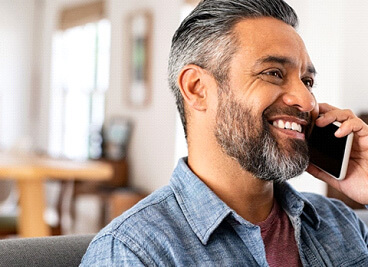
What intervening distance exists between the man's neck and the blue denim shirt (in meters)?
0.05

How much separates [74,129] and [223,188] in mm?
6531

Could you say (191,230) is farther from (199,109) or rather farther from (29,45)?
(29,45)

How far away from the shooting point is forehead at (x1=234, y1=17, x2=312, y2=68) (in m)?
1.24

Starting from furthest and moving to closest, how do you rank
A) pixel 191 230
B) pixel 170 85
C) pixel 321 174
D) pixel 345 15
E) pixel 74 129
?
pixel 74 129
pixel 345 15
pixel 321 174
pixel 170 85
pixel 191 230

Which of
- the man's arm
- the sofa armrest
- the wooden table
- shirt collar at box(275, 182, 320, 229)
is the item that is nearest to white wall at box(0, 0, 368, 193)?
the wooden table

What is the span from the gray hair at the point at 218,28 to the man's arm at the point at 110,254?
42cm

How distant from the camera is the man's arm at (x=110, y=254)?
3.38 feet

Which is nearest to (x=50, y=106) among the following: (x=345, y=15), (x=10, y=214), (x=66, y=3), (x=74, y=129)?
(x=74, y=129)

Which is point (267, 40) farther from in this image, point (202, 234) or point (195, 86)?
point (202, 234)

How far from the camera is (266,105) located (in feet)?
3.97

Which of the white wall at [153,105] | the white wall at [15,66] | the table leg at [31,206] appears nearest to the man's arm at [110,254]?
the table leg at [31,206]

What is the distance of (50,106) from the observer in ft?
26.5

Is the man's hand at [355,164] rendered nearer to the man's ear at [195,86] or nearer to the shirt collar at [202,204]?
the shirt collar at [202,204]

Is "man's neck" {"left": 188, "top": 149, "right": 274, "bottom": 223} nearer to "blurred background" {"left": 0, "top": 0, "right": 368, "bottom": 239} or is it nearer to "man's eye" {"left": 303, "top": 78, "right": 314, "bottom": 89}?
"man's eye" {"left": 303, "top": 78, "right": 314, "bottom": 89}
